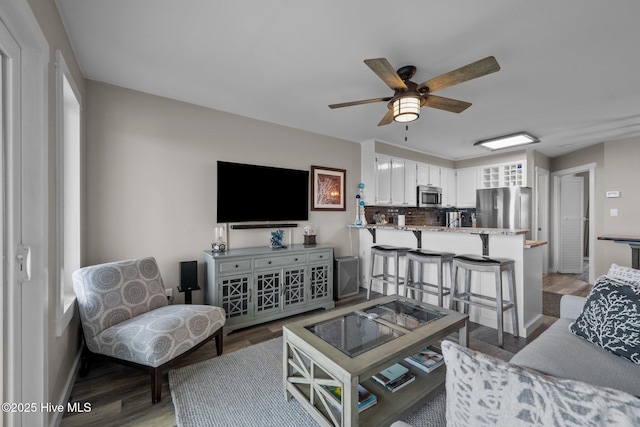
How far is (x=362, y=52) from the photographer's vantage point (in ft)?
6.53

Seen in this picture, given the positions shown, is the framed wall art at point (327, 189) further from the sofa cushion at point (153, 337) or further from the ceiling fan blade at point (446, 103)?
the sofa cushion at point (153, 337)

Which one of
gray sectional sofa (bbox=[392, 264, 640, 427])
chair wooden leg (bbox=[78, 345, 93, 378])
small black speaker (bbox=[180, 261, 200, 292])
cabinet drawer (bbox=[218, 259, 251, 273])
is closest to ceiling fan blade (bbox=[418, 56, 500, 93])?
gray sectional sofa (bbox=[392, 264, 640, 427])

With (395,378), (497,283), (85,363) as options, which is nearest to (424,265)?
(497,283)

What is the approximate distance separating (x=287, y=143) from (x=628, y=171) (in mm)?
5271

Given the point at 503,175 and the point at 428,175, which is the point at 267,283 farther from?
the point at 503,175

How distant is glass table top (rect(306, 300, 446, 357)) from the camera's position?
1562 millimetres

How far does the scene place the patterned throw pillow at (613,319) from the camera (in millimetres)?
1379

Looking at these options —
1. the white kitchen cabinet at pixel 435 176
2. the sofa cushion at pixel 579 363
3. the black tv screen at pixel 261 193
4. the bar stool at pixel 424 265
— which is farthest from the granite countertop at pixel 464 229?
the white kitchen cabinet at pixel 435 176

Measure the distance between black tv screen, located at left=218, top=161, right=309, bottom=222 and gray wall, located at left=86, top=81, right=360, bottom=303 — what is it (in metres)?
0.07

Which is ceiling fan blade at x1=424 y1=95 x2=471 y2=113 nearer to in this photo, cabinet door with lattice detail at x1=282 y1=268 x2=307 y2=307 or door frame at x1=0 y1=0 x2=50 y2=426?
cabinet door with lattice detail at x1=282 y1=268 x2=307 y2=307

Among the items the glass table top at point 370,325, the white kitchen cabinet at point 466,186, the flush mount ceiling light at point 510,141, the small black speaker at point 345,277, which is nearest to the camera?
the glass table top at point 370,325

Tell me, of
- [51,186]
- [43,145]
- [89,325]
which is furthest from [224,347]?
[43,145]

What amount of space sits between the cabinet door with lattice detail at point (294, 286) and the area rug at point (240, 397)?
32.6 inches

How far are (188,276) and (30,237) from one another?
4.87 ft
